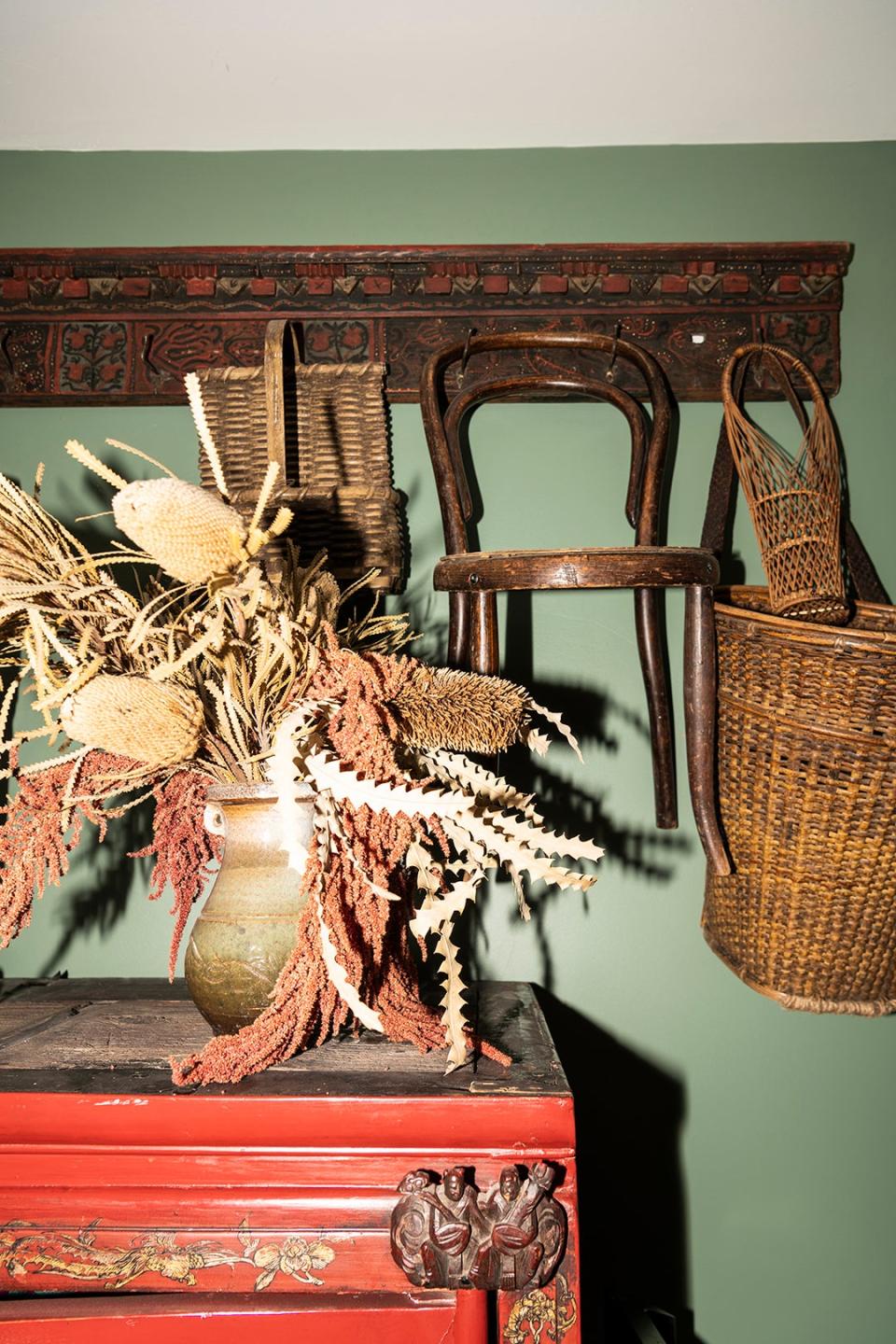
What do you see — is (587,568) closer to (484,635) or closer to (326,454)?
(484,635)

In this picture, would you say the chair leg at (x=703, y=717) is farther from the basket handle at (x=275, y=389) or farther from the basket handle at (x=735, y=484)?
the basket handle at (x=275, y=389)

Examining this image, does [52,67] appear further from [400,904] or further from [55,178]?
[400,904]

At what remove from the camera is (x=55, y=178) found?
158 cm

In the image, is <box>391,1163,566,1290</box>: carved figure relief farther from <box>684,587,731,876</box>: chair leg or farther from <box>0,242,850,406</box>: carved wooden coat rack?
<box>0,242,850,406</box>: carved wooden coat rack

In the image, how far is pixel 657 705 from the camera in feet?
4.53

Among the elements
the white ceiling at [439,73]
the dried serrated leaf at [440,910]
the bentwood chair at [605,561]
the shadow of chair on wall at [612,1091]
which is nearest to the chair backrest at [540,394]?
the bentwood chair at [605,561]

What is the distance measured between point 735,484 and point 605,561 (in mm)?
522

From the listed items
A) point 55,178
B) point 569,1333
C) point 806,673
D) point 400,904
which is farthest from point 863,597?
point 55,178

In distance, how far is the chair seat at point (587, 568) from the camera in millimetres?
1092

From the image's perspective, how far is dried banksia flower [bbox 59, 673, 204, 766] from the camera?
0.76 meters

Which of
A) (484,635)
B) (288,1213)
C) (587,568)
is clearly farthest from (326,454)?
(288,1213)

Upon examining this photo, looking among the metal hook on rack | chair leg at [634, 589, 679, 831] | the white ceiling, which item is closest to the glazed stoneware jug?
chair leg at [634, 589, 679, 831]

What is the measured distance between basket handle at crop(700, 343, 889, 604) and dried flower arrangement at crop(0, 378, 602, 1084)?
2.16 ft

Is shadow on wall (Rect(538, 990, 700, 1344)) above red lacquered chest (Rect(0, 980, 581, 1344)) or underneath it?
underneath
